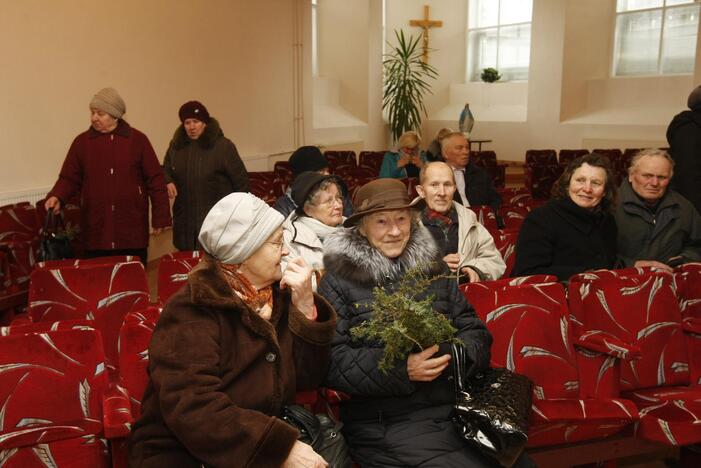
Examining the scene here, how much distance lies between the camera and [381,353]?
7.31ft

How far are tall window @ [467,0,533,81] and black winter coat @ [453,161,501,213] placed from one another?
1023 cm

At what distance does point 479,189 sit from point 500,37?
11.5m

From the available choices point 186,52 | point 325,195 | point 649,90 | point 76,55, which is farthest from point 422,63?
point 325,195

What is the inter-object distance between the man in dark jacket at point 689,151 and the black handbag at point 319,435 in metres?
3.63

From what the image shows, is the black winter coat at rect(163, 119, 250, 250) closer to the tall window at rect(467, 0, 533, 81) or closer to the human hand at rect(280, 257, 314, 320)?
the human hand at rect(280, 257, 314, 320)

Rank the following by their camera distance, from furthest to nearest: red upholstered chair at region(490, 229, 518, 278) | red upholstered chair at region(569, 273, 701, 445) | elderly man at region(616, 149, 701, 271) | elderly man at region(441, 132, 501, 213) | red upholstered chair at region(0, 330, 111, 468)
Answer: elderly man at region(441, 132, 501, 213) → red upholstered chair at region(490, 229, 518, 278) → elderly man at region(616, 149, 701, 271) → red upholstered chair at region(569, 273, 701, 445) → red upholstered chair at region(0, 330, 111, 468)

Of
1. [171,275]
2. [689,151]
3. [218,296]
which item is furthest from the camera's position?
[689,151]

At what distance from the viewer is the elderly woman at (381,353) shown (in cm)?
219

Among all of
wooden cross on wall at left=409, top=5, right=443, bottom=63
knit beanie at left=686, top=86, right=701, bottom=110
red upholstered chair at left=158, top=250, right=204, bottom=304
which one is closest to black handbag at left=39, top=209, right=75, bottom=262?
red upholstered chair at left=158, top=250, right=204, bottom=304

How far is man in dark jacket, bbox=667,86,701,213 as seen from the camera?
4.69 m

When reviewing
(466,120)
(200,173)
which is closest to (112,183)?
(200,173)

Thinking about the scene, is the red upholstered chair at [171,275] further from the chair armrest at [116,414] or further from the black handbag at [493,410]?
the black handbag at [493,410]

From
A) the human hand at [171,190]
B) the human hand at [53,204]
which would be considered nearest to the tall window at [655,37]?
the human hand at [171,190]

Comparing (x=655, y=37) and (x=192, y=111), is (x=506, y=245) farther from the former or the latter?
(x=655, y=37)
